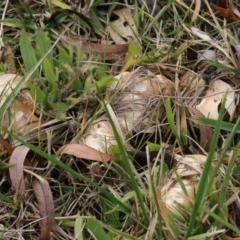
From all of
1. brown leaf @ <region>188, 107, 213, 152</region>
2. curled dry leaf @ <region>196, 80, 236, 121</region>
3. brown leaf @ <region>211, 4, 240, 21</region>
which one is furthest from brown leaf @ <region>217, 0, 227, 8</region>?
brown leaf @ <region>188, 107, 213, 152</region>

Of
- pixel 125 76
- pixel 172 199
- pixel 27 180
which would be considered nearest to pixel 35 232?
pixel 27 180

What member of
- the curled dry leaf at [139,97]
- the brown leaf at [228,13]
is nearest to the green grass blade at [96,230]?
the curled dry leaf at [139,97]

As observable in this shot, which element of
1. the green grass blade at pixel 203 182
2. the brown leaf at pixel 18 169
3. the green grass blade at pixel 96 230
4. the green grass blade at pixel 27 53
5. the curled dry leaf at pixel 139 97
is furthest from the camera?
the green grass blade at pixel 27 53

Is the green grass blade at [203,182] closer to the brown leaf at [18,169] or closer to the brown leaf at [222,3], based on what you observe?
the brown leaf at [18,169]

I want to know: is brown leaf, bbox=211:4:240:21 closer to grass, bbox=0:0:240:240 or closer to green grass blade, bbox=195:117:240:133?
grass, bbox=0:0:240:240

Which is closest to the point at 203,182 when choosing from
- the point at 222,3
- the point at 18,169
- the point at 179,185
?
the point at 179,185

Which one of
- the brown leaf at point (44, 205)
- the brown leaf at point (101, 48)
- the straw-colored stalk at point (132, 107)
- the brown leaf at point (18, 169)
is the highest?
the brown leaf at point (101, 48)
